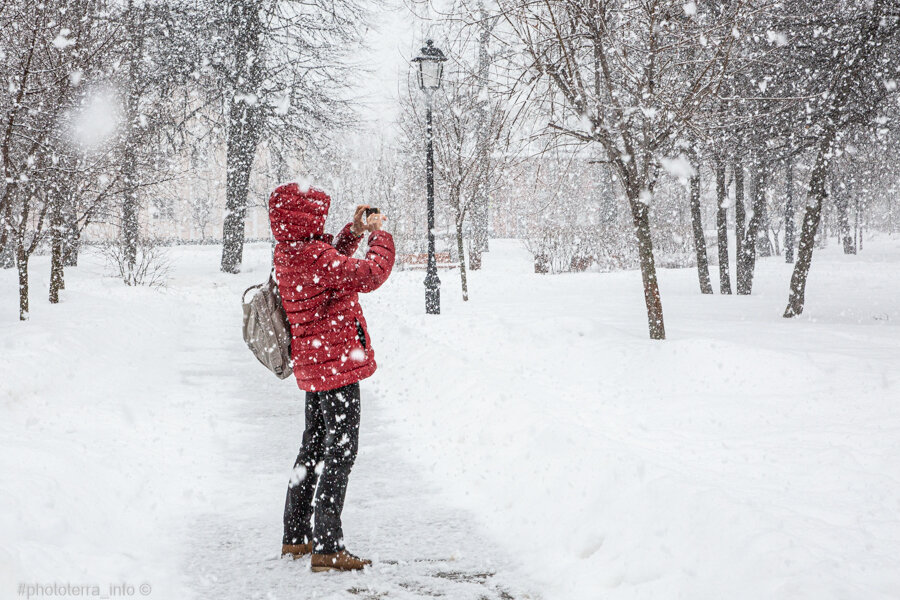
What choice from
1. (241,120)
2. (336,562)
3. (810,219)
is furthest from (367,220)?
(241,120)

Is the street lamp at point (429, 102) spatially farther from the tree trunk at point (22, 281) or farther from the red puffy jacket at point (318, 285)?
the red puffy jacket at point (318, 285)

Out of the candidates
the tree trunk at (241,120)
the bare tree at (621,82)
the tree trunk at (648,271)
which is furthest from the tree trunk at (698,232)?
the tree trunk at (241,120)

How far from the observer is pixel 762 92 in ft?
36.2

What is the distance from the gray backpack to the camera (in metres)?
3.39

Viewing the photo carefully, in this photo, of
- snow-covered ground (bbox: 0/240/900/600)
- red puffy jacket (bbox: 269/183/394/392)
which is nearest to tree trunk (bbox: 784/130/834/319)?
snow-covered ground (bbox: 0/240/900/600)

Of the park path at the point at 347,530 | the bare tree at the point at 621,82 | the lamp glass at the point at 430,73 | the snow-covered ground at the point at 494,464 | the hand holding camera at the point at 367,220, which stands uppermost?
the lamp glass at the point at 430,73

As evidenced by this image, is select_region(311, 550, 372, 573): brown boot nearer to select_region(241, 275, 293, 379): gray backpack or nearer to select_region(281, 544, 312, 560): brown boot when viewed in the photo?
select_region(281, 544, 312, 560): brown boot

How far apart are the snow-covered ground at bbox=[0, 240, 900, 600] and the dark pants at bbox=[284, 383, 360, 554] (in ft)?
0.76

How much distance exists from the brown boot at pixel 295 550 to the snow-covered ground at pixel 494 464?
8cm

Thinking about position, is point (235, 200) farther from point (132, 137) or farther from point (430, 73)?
point (430, 73)

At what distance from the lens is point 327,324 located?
3.26m

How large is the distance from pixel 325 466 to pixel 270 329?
808mm

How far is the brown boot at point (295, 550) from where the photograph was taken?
353 cm

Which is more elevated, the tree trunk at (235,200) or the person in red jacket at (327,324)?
the tree trunk at (235,200)
